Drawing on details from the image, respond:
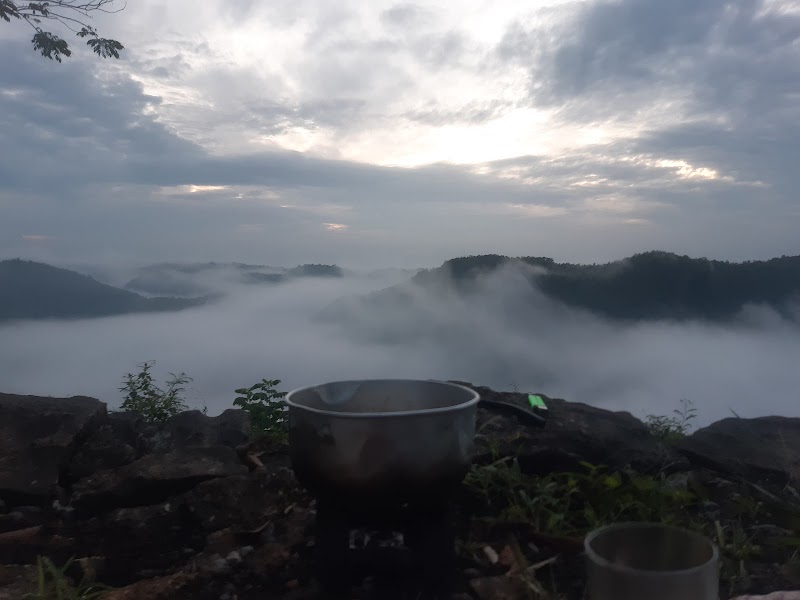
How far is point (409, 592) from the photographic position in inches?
95.9

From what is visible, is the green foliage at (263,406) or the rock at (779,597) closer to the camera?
the rock at (779,597)

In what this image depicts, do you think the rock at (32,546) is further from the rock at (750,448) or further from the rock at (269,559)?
the rock at (750,448)

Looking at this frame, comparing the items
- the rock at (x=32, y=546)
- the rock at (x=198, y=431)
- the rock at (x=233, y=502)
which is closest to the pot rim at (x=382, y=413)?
the rock at (x=233, y=502)

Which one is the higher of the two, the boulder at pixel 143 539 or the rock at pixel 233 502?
the rock at pixel 233 502

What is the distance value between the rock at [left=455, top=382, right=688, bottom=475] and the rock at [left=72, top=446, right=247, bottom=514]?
1.59m

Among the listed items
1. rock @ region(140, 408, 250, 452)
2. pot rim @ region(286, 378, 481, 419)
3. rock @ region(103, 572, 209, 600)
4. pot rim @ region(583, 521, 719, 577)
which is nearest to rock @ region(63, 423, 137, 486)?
rock @ region(140, 408, 250, 452)

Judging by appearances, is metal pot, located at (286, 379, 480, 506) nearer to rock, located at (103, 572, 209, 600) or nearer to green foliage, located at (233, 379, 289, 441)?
rock, located at (103, 572, 209, 600)

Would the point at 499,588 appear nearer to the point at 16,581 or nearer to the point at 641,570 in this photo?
the point at 641,570

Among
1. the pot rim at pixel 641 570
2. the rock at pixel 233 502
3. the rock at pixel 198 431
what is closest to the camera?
the pot rim at pixel 641 570

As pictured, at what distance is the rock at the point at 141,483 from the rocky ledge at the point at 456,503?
0.01 meters

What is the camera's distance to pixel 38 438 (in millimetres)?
4496

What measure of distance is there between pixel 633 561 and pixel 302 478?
120 centimetres

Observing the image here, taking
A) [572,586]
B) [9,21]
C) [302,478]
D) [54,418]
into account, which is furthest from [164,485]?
[9,21]

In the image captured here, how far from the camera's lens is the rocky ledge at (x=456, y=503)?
2.74 meters
